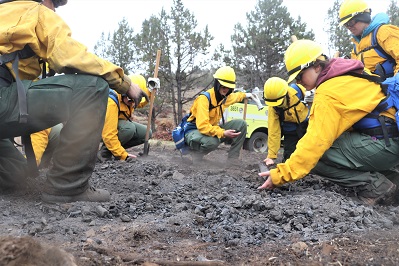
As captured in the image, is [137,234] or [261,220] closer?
[137,234]

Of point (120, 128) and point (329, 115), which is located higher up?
point (329, 115)

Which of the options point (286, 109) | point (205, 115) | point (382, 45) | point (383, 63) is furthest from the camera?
point (205, 115)

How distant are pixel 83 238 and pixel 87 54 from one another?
53.5 inches

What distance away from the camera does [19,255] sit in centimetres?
169

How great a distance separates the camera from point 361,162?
3.88 meters

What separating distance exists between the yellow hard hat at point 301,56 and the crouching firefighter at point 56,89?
141cm

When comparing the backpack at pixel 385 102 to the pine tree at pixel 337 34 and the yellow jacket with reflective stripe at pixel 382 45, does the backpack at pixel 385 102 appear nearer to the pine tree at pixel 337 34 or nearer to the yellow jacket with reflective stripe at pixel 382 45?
the yellow jacket with reflective stripe at pixel 382 45

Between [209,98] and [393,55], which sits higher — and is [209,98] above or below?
below

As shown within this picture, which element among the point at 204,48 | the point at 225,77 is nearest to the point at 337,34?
the point at 204,48

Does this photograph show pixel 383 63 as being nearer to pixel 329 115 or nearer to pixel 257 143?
pixel 329 115

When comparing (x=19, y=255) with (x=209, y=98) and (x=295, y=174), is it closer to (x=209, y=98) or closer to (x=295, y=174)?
(x=295, y=174)

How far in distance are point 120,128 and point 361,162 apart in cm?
399

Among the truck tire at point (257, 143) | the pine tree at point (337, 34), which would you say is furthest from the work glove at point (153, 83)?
the pine tree at point (337, 34)

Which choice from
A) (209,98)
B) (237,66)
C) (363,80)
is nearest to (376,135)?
(363,80)
